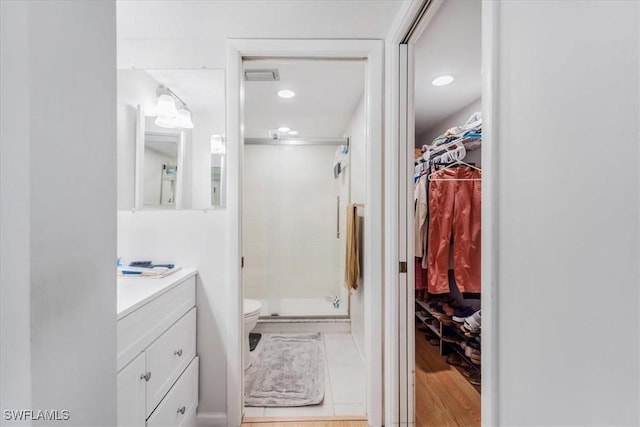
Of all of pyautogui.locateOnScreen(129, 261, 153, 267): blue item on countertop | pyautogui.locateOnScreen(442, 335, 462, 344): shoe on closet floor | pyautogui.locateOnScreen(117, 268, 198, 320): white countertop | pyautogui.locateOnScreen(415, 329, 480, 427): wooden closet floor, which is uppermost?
pyautogui.locateOnScreen(129, 261, 153, 267): blue item on countertop

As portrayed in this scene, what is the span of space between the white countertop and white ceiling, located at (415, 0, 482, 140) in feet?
6.21

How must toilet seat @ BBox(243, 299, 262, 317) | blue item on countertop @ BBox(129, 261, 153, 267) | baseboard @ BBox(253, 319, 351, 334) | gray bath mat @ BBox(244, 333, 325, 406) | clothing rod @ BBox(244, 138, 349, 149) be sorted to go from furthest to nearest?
1. clothing rod @ BBox(244, 138, 349, 149)
2. baseboard @ BBox(253, 319, 351, 334)
3. toilet seat @ BBox(243, 299, 262, 317)
4. gray bath mat @ BBox(244, 333, 325, 406)
5. blue item on countertop @ BBox(129, 261, 153, 267)

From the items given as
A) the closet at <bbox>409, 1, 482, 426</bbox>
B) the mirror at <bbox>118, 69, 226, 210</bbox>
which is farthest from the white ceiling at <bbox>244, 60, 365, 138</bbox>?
the closet at <bbox>409, 1, 482, 426</bbox>

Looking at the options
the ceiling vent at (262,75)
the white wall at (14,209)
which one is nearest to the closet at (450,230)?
the ceiling vent at (262,75)

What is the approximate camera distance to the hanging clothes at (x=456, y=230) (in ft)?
7.16

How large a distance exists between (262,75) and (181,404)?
2.14m

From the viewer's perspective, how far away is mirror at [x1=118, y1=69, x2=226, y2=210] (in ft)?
5.55

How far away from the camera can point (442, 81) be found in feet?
7.61

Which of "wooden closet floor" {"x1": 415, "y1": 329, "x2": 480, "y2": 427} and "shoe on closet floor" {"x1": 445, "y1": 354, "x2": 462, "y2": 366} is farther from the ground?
"shoe on closet floor" {"x1": 445, "y1": 354, "x2": 462, "y2": 366}

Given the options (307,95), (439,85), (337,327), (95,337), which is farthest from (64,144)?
(337,327)

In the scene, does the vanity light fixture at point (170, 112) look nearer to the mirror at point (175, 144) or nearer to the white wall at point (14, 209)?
the mirror at point (175, 144)

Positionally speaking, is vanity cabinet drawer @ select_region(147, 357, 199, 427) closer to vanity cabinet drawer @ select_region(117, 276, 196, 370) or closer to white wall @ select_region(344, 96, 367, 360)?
vanity cabinet drawer @ select_region(117, 276, 196, 370)

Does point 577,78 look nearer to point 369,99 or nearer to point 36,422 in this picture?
point 36,422

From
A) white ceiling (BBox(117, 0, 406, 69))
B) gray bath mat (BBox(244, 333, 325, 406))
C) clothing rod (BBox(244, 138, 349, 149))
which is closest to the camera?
white ceiling (BBox(117, 0, 406, 69))
